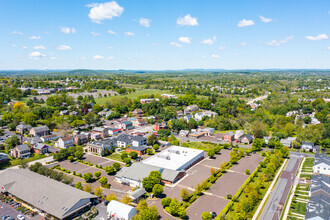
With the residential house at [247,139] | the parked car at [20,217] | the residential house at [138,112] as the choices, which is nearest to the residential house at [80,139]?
the parked car at [20,217]

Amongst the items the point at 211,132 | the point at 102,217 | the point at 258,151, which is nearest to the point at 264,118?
the point at 211,132

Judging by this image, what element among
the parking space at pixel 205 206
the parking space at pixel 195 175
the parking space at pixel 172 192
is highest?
the parking space at pixel 205 206

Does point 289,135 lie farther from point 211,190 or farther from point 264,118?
point 211,190

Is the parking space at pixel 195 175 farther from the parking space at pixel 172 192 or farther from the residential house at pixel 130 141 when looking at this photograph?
the residential house at pixel 130 141

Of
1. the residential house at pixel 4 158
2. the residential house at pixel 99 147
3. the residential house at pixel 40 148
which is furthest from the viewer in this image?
the residential house at pixel 99 147

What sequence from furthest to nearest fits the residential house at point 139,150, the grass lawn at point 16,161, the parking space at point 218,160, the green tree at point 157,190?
the residential house at point 139,150 < the parking space at point 218,160 < the grass lawn at point 16,161 < the green tree at point 157,190

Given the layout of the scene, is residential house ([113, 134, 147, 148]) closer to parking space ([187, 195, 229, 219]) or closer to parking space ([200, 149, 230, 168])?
parking space ([200, 149, 230, 168])
